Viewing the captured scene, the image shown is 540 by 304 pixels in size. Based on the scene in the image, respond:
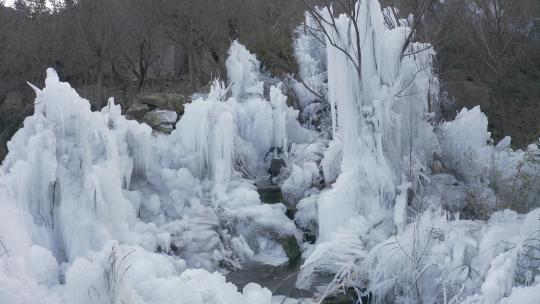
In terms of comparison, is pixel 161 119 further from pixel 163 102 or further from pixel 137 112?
pixel 163 102

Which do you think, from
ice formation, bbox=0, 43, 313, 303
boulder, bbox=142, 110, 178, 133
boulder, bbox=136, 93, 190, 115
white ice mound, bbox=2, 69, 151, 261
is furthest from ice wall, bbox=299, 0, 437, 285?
boulder, bbox=136, 93, 190, 115

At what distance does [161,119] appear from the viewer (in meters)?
13.4

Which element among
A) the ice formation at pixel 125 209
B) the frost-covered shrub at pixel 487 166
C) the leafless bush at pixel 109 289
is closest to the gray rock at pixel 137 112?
the ice formation at pixel 125 209

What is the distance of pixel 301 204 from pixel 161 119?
190 inches

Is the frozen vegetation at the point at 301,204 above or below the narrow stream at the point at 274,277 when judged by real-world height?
above

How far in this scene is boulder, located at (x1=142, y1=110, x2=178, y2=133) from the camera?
1312 cm

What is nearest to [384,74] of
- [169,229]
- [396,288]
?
[396,288]

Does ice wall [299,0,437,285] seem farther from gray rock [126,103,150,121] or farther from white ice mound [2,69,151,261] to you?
gray rock [126,103,150,121]

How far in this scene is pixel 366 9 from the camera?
7508 millimetres

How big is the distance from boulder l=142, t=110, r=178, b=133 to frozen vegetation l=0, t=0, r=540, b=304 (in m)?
1.17

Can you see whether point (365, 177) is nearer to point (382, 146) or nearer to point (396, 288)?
point (382, 146)

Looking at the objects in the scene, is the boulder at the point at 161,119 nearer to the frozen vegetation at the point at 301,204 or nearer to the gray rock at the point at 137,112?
the gray rock at the point at 137,112

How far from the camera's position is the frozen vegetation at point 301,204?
5363 mm

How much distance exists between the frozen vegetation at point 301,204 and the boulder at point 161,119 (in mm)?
1171
